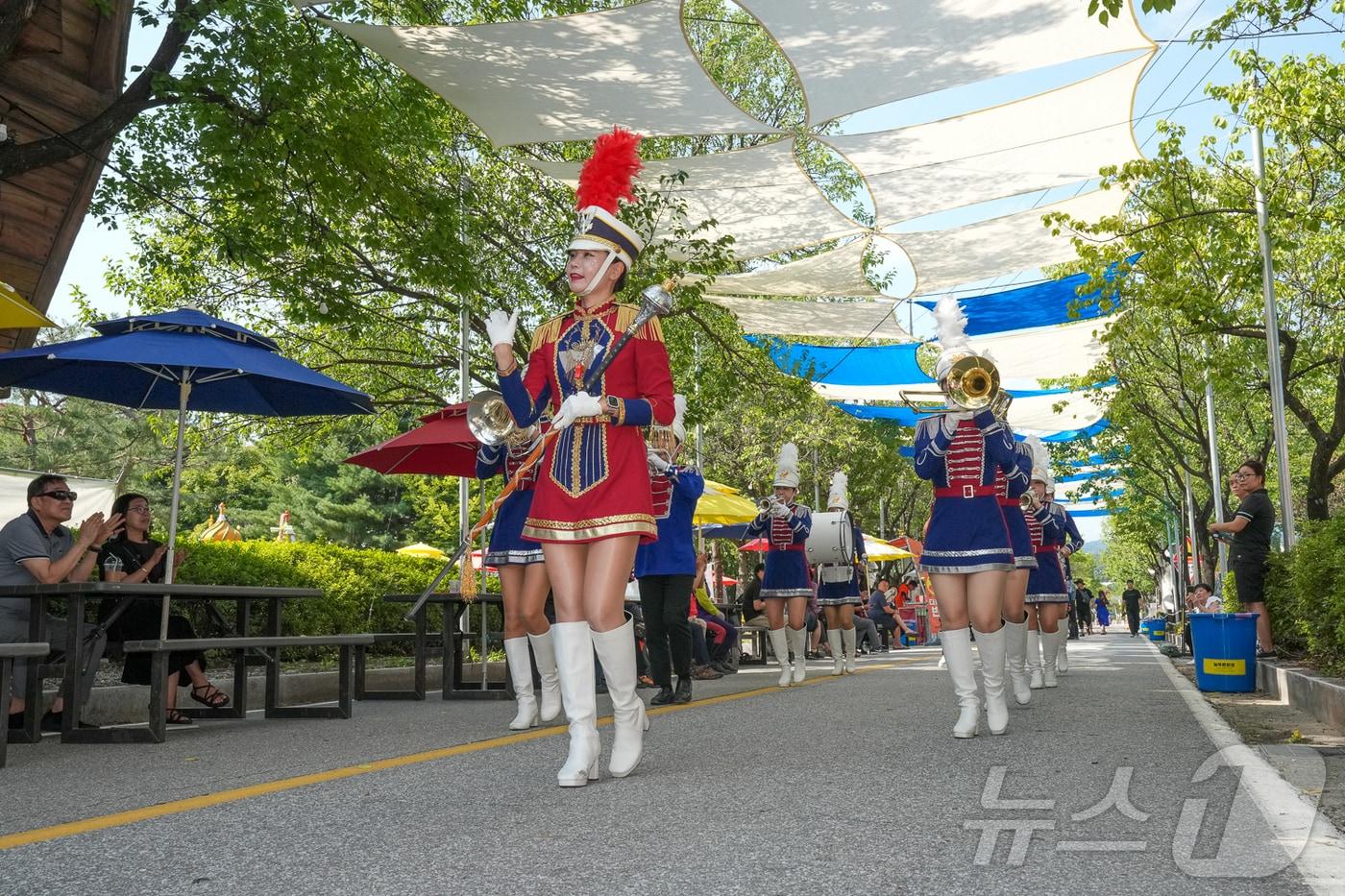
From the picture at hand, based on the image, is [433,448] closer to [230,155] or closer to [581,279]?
[230,155]

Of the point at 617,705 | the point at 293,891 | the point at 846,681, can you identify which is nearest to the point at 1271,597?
the point at 846,681

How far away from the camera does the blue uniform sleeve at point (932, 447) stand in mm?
6602

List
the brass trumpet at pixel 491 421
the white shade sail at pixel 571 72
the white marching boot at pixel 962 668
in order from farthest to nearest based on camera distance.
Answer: the white shade sail at pixel 571 72 < the white marching boot at pixel 962 668 < the brass trumpet at pixel 491 421

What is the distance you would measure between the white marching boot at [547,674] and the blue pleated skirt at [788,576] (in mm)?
4199

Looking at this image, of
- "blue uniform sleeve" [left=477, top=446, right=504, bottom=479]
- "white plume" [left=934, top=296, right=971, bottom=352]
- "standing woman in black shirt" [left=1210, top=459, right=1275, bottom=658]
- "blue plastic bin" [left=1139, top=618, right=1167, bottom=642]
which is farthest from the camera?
"blue plastic bin" [left=1139, top=618, right=1167, bottom=642]

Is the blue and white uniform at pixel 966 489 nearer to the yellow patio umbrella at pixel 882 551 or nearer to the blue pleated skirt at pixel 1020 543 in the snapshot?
the blue pleated skirt at pixel 1020 543

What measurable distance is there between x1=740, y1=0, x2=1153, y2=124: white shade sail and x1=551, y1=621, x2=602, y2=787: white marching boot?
7889 mm

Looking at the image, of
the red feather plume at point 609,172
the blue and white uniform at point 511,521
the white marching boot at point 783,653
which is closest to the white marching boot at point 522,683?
the blue and white uniform at point 511,521

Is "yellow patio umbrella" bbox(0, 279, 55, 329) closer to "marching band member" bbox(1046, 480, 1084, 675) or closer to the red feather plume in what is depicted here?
the red feather plume

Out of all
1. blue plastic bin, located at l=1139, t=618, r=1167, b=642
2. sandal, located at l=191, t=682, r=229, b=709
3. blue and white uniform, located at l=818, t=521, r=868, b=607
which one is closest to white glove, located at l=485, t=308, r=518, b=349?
sandal, located at l=191, t=682, r=229, b=709

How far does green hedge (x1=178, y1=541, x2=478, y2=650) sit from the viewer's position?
36.6 ft

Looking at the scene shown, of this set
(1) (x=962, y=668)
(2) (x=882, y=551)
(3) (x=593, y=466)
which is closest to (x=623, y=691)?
(3) (x=593, y=466)

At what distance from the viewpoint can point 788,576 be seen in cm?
1147

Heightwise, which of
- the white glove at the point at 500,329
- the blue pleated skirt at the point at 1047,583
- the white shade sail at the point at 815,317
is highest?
the white shade sail at the point at 815,317
